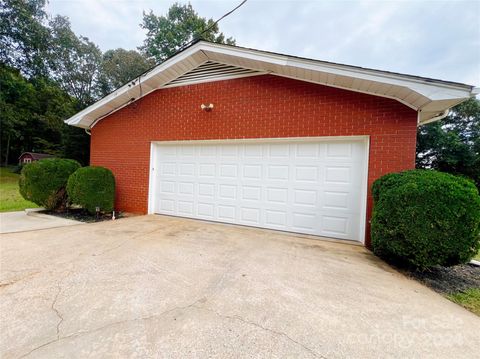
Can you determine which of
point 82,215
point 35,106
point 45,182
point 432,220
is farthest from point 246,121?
point 35,106

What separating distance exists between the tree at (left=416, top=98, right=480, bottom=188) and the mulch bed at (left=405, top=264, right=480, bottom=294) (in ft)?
41.1

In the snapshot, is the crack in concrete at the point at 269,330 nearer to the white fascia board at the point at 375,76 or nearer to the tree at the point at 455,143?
the white fascia board at the point at 375,76

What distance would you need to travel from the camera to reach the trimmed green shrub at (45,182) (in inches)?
233

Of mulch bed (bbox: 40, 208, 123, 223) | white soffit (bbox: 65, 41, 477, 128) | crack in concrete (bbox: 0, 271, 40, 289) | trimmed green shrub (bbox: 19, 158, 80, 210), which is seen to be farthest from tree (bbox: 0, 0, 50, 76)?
crack in concrete (bbox: 0, 271, 40, 289)

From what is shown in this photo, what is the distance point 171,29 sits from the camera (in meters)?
18.5

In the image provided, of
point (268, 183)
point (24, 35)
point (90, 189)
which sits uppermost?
point (24, 35)

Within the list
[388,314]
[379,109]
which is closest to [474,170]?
[379,109]

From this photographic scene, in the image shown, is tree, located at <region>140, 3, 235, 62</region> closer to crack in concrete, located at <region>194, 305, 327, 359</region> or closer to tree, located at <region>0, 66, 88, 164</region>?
tree, located at <region>0, 66, 88, 164</region>

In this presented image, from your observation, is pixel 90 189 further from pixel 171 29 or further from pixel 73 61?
pixel 73 61

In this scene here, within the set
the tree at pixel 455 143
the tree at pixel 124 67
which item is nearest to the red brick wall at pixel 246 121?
the tree at pixel 124 67

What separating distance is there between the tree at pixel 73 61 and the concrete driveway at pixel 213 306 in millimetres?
19994

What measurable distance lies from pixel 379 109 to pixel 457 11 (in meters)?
4.39

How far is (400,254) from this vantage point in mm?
3195

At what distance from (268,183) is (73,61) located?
981 inches
